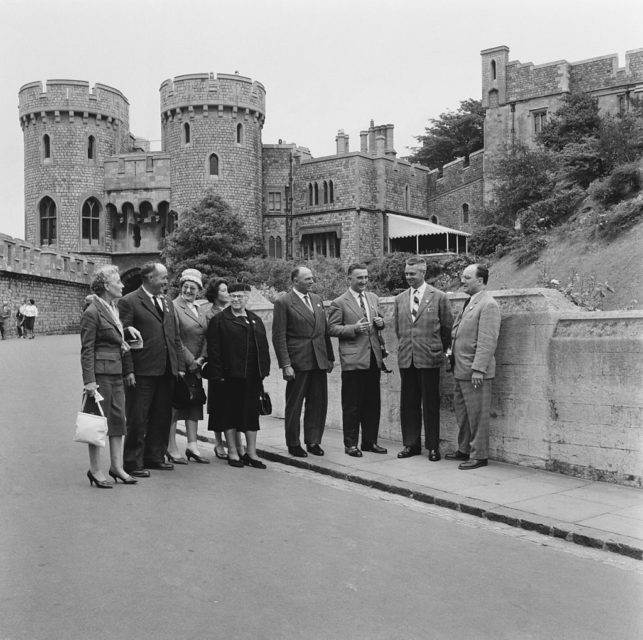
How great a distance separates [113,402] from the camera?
23.2 ft

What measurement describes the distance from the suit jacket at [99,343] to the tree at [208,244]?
3765 cm

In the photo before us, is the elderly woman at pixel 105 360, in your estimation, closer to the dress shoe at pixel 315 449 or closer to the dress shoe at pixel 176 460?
the dress shoe at pixel 176 460

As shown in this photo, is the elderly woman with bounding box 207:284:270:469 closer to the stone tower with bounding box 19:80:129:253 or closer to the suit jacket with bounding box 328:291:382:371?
the suit jacket with bounding box 328:291:382:371

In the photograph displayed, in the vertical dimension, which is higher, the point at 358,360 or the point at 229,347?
the point at 229,347

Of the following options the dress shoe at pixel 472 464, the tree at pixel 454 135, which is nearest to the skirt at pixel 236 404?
the dress shoe at pixel 472 464

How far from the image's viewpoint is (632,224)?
79.9 feet

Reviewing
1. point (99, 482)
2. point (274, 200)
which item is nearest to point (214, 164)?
point (274, 200)

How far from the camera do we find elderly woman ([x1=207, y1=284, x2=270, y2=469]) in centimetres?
812

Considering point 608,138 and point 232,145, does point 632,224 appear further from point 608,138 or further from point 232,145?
point 232,145


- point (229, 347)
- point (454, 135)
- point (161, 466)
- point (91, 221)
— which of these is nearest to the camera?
point (161, 466)

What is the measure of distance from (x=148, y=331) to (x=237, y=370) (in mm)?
1012

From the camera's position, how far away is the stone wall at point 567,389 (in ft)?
22.1

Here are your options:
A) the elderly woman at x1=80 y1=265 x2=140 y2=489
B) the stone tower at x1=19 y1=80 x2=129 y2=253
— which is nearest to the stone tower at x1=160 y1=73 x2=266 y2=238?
the stone tower at x1=19 y1=80 x2=129 y2=253

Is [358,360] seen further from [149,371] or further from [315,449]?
[149,371]
